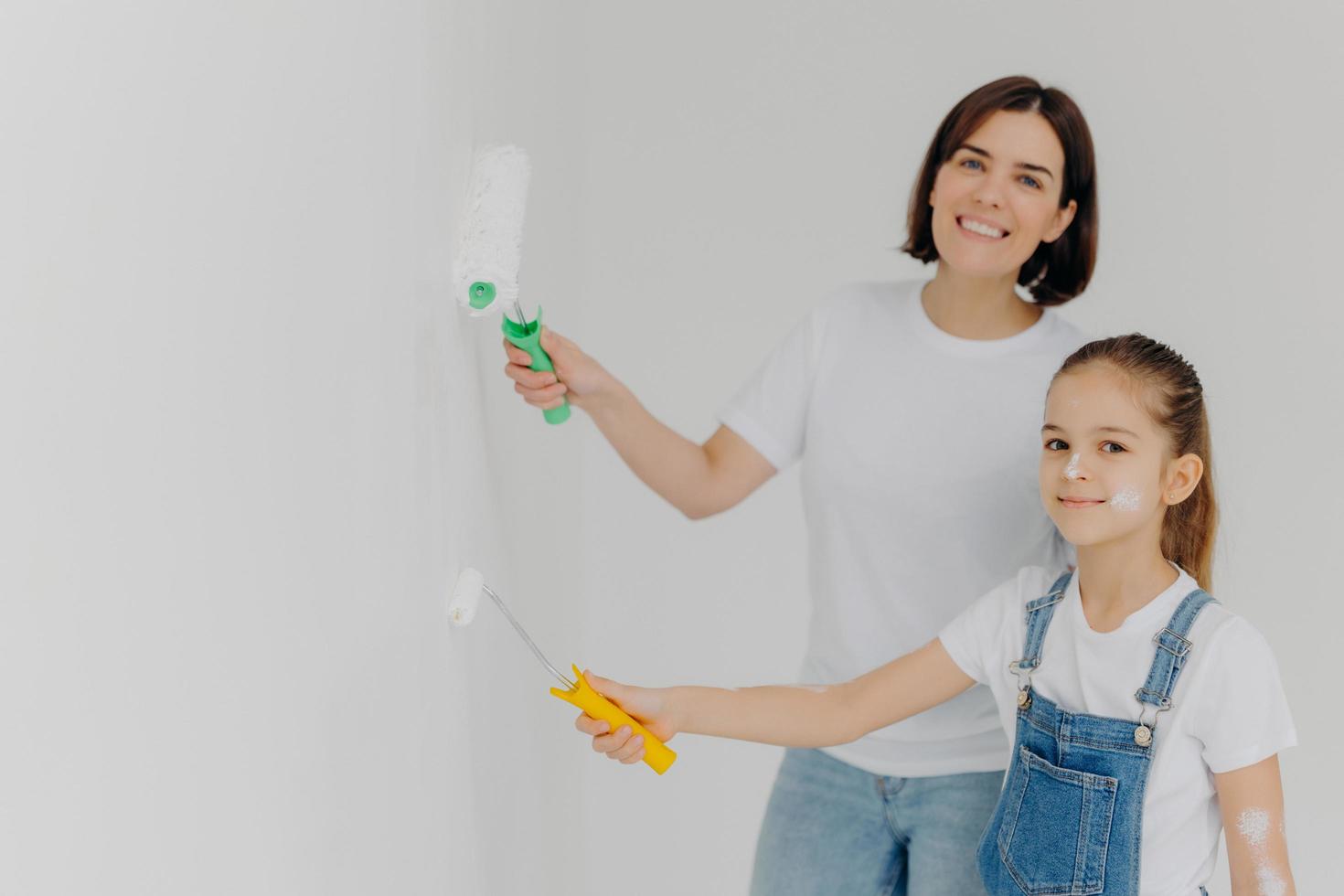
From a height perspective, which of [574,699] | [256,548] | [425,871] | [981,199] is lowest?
[425,871]

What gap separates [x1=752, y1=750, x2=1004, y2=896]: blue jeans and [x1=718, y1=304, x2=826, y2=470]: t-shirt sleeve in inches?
13.8

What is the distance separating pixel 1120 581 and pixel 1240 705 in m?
0.16

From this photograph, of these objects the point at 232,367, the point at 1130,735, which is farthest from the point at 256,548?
the point at 1130,735

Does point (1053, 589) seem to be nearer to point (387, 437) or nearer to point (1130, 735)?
point (1130, 735)

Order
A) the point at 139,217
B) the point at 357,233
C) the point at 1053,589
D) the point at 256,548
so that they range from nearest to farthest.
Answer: the point at 139,217
the point at 256,548
the point at 357,233
the point at 1053,589

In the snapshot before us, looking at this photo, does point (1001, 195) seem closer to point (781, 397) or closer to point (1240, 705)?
point (781, 397)

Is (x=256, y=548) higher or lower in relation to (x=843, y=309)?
lower

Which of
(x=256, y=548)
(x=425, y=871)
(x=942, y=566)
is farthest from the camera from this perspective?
(x=942, y=566)

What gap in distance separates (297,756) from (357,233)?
0.31m

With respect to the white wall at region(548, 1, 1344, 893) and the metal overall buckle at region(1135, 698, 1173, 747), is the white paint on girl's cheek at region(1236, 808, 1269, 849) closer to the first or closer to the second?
the metal overall buckle at region(1135, 698, 1173, 747)

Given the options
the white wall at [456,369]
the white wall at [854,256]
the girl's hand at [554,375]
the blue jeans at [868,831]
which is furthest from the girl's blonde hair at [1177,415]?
the white wall at [854,256]

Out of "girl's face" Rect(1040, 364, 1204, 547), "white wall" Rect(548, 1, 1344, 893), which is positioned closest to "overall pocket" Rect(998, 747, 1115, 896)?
"girl's face" Rect(1040, 364, 1204, 547)

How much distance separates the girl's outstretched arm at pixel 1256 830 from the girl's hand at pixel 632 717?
19.0 inches

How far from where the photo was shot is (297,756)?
0.71 meters
